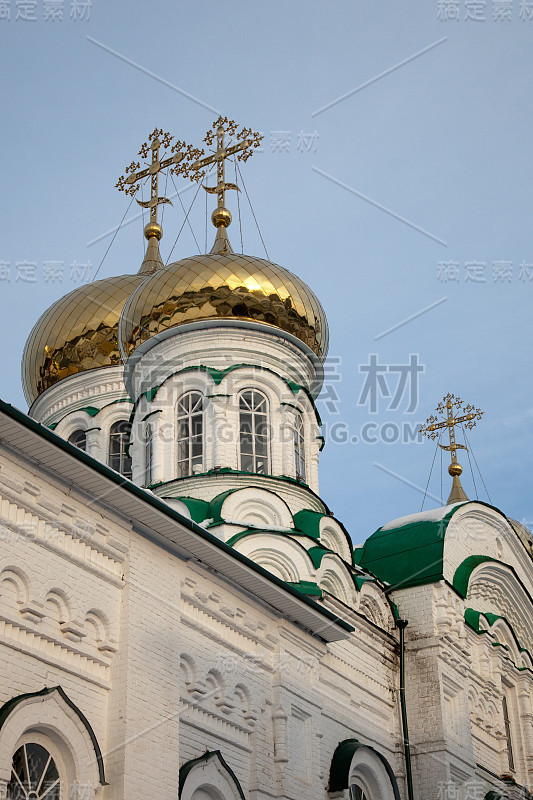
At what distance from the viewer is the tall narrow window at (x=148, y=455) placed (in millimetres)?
13609

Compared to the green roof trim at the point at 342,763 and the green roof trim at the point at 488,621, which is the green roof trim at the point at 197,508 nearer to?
the green roof trim at the point at 342,763

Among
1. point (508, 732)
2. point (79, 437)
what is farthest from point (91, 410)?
point (508, 732)

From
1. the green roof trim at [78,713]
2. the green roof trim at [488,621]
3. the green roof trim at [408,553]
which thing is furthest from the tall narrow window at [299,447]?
the green roof trim at [78,713]

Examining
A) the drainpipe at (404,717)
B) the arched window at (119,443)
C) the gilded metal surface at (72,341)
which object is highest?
the gilded metal surface at (72,341)

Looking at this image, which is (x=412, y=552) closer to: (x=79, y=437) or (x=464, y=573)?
(x=464, y=573)

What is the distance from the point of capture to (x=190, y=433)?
44.6 feet

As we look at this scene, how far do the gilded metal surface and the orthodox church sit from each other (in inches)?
1.3

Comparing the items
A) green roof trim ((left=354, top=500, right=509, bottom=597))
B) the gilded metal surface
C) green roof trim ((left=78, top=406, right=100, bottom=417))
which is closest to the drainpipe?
green roof trim ((left=354, top=500, right=509, bottom=597))

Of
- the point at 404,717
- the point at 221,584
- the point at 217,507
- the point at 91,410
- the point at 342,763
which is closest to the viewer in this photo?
the point at 221,584

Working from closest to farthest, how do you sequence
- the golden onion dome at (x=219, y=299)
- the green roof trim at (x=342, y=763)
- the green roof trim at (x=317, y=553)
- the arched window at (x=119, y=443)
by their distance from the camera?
the green roof trim at (x=342, y=763) → the green roof trim at (x=317, y=553) → the golden onion dome at (x=219, y=299) → the arched window at (x=119, y=443)

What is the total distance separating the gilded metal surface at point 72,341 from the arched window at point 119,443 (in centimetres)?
92

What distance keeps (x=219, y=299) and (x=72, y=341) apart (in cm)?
372

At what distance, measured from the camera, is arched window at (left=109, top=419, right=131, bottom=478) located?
16.6 metres

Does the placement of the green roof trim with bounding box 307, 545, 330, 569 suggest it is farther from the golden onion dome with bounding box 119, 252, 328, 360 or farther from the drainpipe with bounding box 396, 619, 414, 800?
the golden onion dome with bounding box 119, 252, 328, 360
